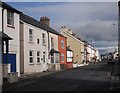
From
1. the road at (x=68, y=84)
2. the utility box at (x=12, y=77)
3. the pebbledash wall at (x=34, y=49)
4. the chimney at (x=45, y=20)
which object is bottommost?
the road at (x=68, y=84)

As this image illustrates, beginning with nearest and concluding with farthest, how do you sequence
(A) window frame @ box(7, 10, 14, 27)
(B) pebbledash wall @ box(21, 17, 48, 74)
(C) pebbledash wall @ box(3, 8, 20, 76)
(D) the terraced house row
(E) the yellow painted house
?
(D) the terraced house row → (C) pebbledash wall @ box(3, 8, 20, 76) → (A) window frame @ box(7, 10, 14, 27) → (B) pebbledash wall @ box(21, 17, 48, 74) → (E) the yellow painted house

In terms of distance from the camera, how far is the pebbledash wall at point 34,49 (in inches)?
1347

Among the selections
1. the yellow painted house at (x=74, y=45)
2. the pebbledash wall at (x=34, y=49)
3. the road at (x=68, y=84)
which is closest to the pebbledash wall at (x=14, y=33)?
the pebbledash wall at (x=34, y=49)

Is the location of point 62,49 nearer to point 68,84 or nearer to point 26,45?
point 26,45

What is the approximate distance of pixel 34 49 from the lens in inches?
1485

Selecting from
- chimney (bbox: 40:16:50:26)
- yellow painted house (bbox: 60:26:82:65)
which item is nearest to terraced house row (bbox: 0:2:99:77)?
chimney (bbox: 40:16:50:26)

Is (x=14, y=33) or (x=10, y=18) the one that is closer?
(x=10, y=18)

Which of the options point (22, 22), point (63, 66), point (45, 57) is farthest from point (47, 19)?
point (22, 22)

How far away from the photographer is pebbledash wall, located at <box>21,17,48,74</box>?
3422 cm

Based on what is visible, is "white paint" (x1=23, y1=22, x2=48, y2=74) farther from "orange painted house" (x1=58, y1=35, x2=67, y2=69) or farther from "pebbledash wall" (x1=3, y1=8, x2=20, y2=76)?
"orange painted house" (x1=58, y1=35, x2=67, y2=69)

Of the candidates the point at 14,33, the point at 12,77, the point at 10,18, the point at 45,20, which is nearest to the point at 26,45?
the point at 14,33

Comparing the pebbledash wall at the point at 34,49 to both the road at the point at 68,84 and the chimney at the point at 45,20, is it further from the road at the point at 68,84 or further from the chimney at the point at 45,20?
the chimney at the point at 45,20

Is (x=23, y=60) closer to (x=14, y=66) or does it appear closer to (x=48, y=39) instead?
(x=14, y=66)

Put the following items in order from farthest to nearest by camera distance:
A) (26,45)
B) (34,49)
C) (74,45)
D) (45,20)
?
(74,45), (45,20), (34,49), (26,45)
